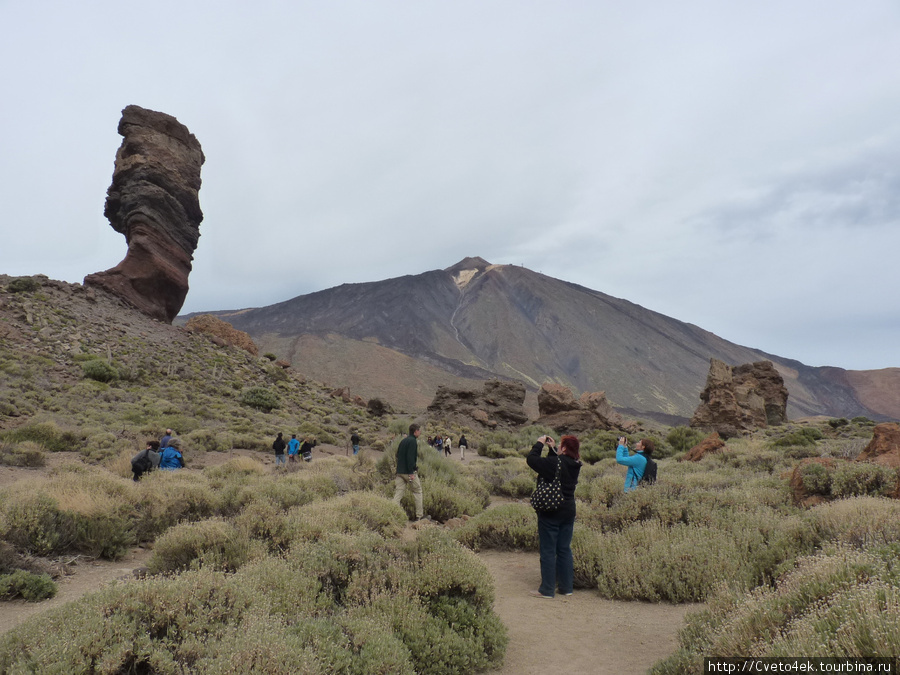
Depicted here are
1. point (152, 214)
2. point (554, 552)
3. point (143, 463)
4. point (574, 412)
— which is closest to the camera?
point (554, 552)

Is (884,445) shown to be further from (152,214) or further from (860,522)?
(152,214)

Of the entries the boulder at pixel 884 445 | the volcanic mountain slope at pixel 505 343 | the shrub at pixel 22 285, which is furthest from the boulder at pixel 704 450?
the volcanic mountain slope at pixel 505 343

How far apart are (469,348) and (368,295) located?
5116cm

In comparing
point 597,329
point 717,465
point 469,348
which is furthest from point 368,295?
point 717,465

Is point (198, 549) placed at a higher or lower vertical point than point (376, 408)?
lower

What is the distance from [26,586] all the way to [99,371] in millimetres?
22690

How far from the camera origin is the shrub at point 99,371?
23892mm

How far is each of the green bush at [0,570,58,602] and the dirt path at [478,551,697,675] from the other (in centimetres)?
472

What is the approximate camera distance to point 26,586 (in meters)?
5.13

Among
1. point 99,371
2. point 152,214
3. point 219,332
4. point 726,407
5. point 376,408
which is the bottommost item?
point 376,408

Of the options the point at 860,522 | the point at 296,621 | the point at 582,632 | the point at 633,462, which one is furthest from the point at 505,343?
the point at 296,621

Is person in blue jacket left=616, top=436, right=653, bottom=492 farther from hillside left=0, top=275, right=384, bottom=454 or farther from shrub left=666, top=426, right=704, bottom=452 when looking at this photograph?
shrub left=666, top=426, right=704, bottom=452

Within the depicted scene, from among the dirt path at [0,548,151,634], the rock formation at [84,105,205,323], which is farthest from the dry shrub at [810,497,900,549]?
the rock formation at [84,105,205,323]

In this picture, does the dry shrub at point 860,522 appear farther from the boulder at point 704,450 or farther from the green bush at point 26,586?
the boulder at point 704,450
